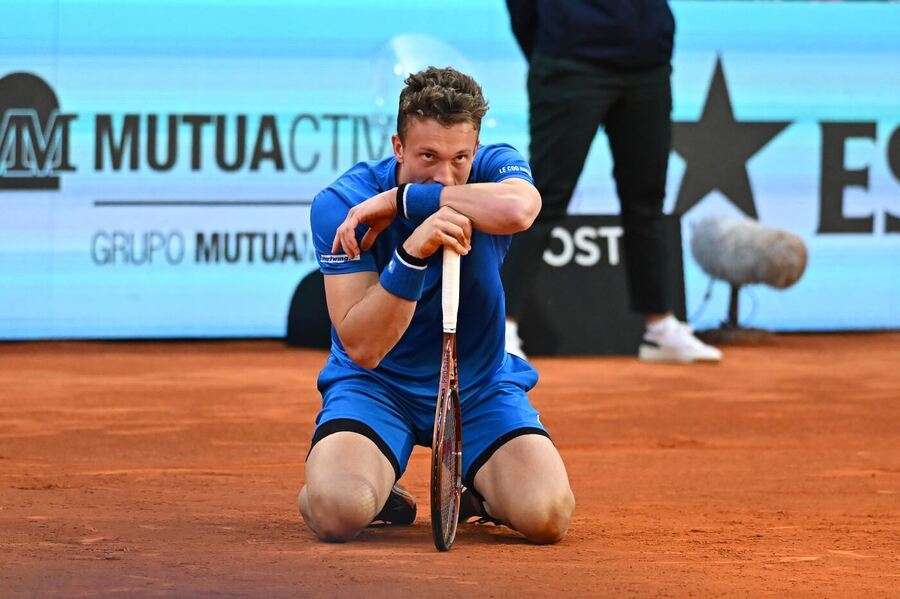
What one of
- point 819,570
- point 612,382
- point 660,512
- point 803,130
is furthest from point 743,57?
point 819,570

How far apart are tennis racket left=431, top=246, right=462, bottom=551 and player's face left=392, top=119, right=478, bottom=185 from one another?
24cm

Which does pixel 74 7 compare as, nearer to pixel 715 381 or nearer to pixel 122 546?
pixel 715 381

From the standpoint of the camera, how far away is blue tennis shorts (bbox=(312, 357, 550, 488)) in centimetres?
395

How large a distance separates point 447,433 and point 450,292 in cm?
34

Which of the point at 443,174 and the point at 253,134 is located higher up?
the point at 253,134

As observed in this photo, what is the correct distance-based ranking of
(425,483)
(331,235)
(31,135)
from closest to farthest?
1. (331,235)
2. (425,483)
3. (31,135)

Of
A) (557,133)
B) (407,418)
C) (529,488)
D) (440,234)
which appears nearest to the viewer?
(440,234)

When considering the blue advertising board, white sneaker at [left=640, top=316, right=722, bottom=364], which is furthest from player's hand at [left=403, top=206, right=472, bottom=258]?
the blue advertising board

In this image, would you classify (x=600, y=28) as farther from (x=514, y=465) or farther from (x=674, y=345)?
(x=514, y=465)

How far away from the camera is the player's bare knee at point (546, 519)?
3.74m

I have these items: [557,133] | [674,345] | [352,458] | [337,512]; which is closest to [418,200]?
[352,458]

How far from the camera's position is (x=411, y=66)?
8.22 meters

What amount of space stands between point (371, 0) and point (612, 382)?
2.76 metres

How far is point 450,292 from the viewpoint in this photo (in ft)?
11.8
